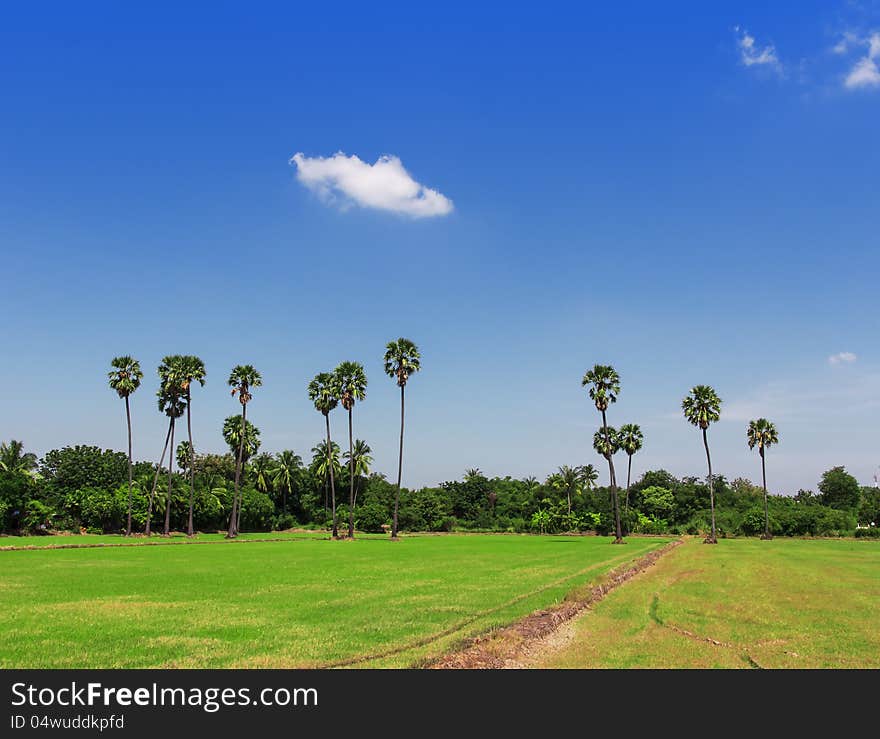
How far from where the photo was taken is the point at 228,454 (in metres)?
128

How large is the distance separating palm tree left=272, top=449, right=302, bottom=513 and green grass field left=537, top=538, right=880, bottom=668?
93070 millimetres

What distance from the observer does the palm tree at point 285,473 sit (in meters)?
116

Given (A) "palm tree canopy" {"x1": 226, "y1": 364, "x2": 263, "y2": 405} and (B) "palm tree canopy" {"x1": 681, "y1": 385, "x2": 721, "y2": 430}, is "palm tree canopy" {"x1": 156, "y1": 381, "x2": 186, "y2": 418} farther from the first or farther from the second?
(B) "palm tree canopy" {"x1": 681, "y1": 385, "x2": 721, "y2": 430}

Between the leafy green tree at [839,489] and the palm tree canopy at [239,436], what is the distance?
5097 inches

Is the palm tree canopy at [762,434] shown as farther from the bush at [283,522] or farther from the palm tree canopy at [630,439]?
the bush at [283,522]

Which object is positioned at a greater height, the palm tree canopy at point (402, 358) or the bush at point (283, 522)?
the palm tree canopy at point (402, 358)

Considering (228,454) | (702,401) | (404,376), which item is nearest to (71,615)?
(404,376)

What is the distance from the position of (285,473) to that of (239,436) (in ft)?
44.2

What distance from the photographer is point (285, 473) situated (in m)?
116

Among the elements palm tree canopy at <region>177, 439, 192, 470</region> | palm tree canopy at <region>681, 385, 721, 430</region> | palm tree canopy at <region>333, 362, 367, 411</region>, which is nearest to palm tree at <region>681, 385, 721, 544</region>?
palm tree canopy at <region>681, 385, 721, 430</region>

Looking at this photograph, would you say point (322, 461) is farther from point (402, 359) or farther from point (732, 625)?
point (732, 625)

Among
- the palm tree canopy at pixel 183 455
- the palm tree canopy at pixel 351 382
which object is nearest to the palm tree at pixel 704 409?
the palm tree canopy at pixel 351 382

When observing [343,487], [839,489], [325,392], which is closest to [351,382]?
[325,392]
